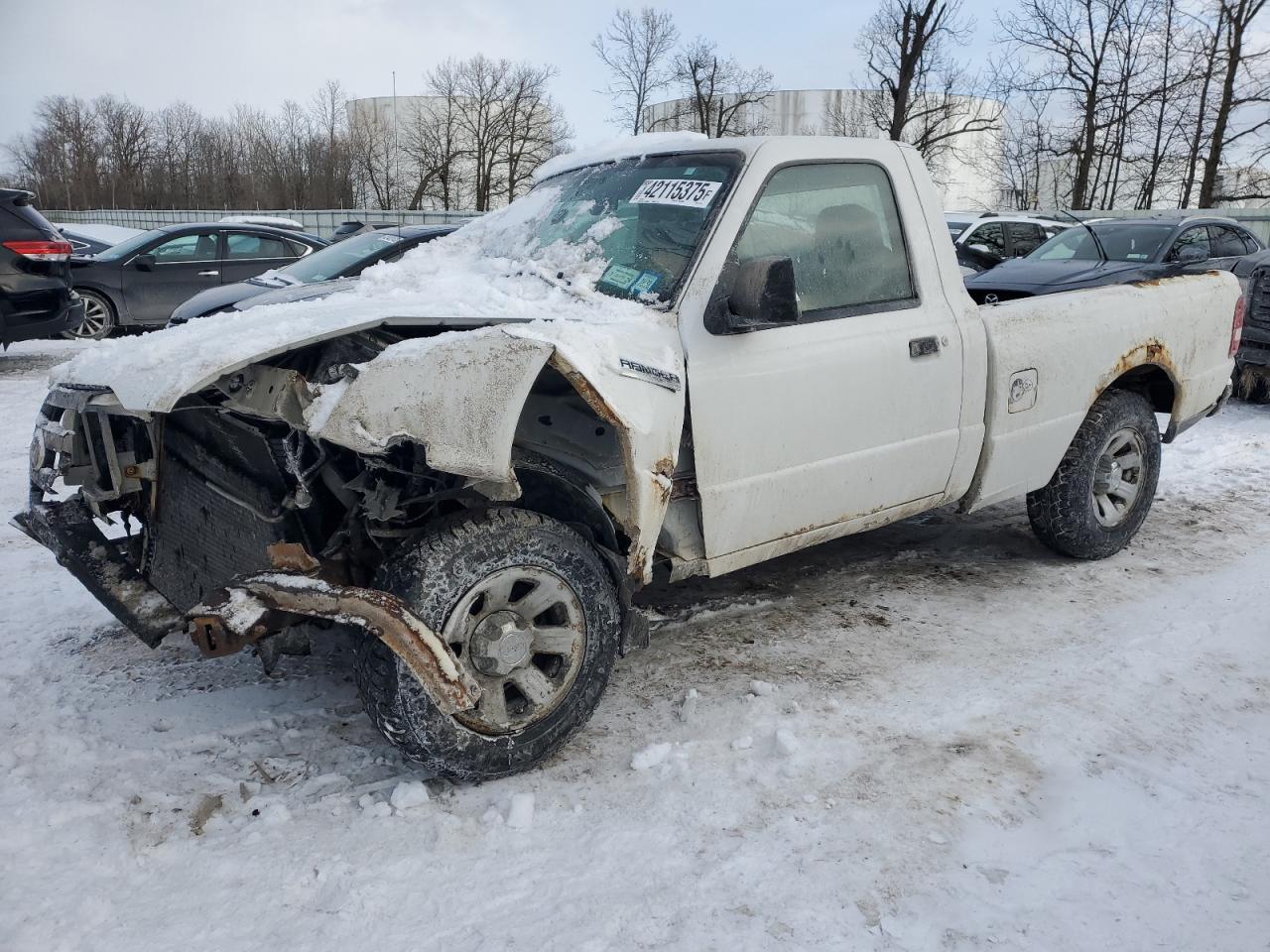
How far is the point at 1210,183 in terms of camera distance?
25938 mm

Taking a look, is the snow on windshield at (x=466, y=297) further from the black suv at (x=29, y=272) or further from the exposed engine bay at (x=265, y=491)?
the black suv at (x=29, y=272)

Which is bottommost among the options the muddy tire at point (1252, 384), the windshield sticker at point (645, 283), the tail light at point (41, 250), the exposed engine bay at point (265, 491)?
the muddy tire at point (1252, 384)

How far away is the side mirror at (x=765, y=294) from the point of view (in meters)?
2.87

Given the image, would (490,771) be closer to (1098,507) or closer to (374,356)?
(374,356)

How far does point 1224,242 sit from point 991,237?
5298mm

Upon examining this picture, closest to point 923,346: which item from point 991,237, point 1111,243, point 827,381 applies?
point 827,381

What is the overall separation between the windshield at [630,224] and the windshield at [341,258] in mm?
4208

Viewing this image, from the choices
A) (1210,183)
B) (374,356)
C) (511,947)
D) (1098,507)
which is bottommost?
(511,947)

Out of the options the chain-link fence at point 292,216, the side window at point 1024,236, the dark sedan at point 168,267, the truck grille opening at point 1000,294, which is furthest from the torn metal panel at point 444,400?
the chain-link fence at point 292,216

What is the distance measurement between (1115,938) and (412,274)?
2.97 meters

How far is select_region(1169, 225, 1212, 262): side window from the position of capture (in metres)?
8.91

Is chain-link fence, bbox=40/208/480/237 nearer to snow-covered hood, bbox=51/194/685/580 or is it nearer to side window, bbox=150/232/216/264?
side window, bbox=150/232/216/264

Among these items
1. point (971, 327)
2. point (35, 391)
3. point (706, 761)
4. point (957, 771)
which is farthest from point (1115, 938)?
point (35, 391)

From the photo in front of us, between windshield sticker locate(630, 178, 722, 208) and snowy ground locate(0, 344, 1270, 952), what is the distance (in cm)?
169
